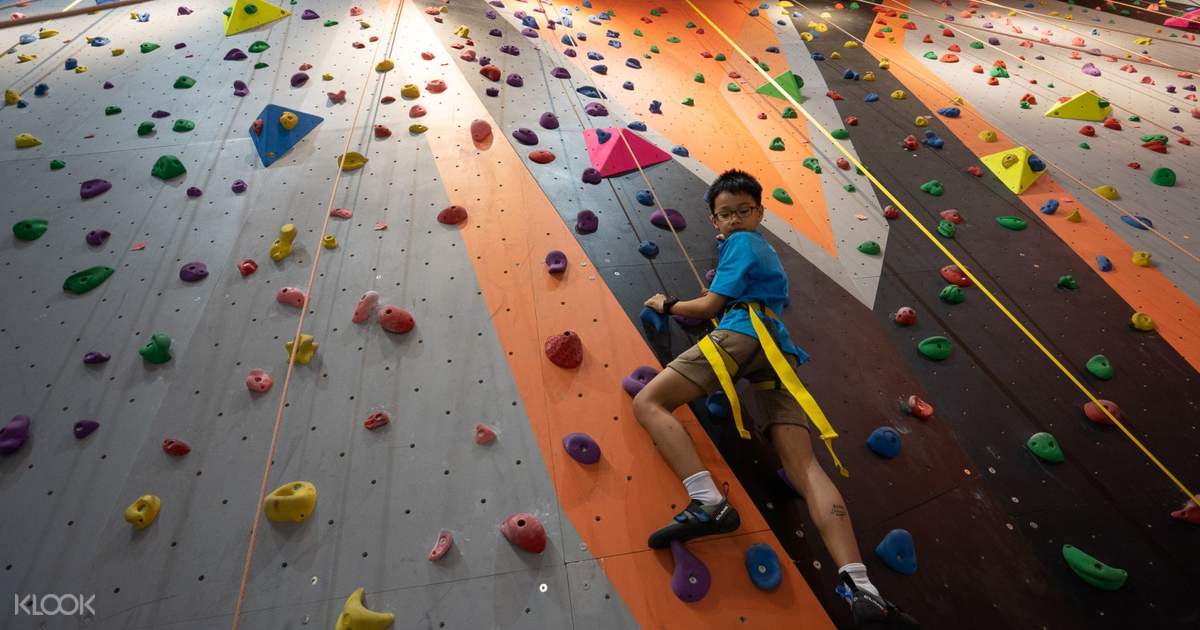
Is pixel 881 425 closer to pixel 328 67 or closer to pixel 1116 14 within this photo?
pixel 328 67

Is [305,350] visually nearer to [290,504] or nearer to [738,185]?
[290,504]

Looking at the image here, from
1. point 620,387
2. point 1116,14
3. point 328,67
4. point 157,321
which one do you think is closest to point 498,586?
point 620,387

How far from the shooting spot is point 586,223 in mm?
2326

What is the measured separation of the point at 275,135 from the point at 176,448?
1.72 m

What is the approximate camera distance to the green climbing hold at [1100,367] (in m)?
1.95

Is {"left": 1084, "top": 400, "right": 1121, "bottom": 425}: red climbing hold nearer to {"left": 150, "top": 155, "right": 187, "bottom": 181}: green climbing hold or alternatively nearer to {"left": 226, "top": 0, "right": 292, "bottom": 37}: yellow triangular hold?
{"left": 150, "top": 155, "right": 187, "bottom": 181}: green climbing hold

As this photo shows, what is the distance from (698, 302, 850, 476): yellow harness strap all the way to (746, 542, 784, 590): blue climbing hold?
30 cm

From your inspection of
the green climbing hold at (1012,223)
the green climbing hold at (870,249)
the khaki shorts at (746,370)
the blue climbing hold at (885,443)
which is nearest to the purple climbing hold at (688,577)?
the khaki shorts at (746,370)

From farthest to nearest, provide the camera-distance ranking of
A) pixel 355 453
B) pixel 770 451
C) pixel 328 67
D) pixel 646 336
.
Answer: pixel 328 67 → pixel 646 336 → pixel 770 451 → pixel 355 453

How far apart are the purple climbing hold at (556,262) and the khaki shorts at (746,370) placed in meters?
0.75

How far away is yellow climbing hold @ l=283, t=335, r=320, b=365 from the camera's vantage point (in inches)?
69.5

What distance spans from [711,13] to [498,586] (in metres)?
4.95

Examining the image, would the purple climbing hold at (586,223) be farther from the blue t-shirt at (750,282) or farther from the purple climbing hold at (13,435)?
the purple climbing hold at (13,435)

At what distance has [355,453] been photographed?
156cm
